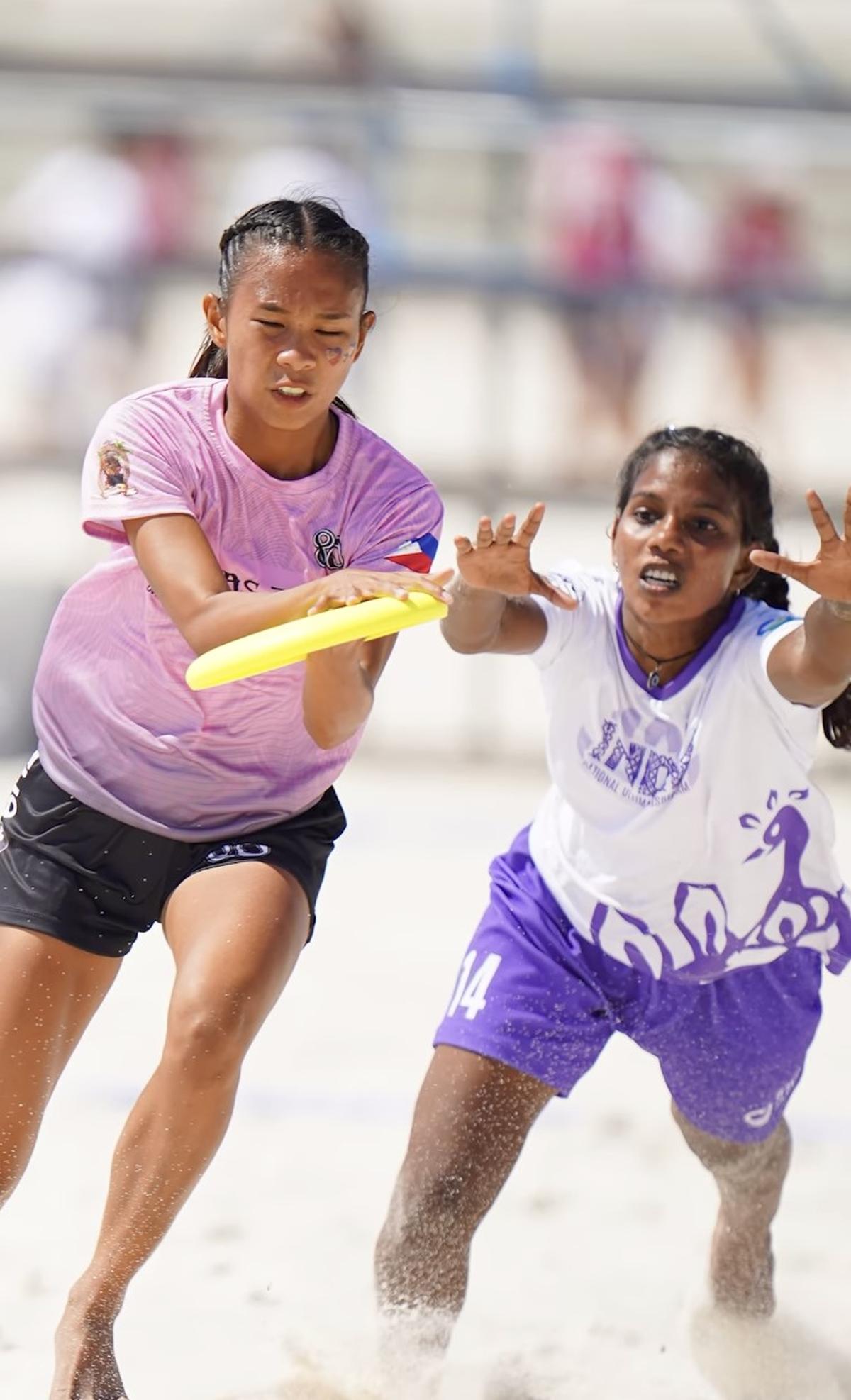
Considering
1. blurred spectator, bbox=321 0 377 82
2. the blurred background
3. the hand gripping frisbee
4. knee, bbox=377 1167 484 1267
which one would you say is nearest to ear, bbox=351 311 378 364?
the hand gripping frisbee

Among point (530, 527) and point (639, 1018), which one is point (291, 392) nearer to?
point (530, 527)

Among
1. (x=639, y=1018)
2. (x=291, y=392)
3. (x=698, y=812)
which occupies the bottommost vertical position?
(x=639, y=1018)

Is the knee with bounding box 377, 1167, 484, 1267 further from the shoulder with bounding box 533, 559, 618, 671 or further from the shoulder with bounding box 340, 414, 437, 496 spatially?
the shoulder with bounding box 340, 414, 437, 496

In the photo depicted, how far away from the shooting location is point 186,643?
2.45 meters

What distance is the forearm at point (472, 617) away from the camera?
2627 mm

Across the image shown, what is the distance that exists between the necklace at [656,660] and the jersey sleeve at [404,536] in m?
0.40

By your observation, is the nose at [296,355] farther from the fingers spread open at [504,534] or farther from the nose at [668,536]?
the nose at [668,536]

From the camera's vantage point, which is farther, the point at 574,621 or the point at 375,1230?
the point at 375,1230

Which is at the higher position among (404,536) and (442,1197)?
(404,536)

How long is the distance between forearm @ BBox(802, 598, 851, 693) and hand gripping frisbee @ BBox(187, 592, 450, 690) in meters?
0.61

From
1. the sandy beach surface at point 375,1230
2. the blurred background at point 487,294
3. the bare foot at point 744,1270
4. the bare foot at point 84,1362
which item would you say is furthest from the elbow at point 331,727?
the blurred background at point 487,294

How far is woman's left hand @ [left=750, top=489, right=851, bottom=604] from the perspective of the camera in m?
2.41

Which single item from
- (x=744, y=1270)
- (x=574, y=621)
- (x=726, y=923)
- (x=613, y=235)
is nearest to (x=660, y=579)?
(x=574, y=621)

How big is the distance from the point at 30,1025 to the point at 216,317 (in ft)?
3.14
